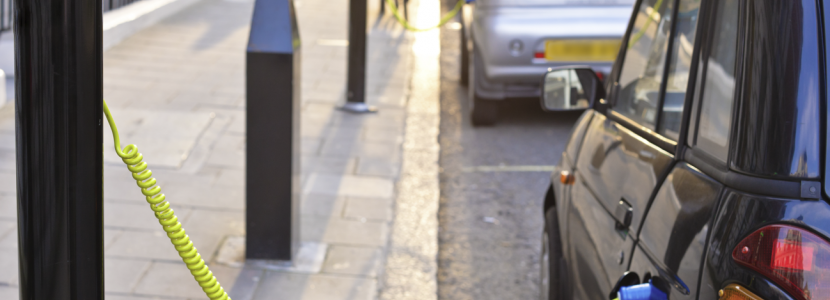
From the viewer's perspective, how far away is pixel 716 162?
1689 mm

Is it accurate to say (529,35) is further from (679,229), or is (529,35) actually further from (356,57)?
(679,229)

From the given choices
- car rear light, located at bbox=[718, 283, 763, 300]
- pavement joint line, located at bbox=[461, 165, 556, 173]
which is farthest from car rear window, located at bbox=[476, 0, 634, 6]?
car rear light, located at bbox=[718, 283, 763, 300]

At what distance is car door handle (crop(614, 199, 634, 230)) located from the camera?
2068 millimetres

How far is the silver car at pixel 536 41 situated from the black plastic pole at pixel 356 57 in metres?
0.98

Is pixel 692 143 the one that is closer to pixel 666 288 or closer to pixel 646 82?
pixel 666 288

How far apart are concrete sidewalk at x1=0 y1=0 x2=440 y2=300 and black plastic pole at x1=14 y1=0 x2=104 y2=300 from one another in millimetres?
1997

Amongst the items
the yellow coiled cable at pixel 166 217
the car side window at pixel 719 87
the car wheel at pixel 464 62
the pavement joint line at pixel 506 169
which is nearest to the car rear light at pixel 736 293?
the car side window at pixel 719 87

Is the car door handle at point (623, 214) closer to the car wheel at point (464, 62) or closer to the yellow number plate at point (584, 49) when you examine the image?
the yellow number plate at point (584, 49)

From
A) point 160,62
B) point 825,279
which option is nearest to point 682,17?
point 825,279

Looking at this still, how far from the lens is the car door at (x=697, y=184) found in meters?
1.66

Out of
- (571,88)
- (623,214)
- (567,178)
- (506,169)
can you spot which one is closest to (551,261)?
(567,178)

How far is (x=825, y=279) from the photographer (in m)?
1.40

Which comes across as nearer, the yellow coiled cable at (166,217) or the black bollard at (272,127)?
the yellow coiled cable at (166,217)

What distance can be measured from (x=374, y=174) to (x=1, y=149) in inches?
95.1
